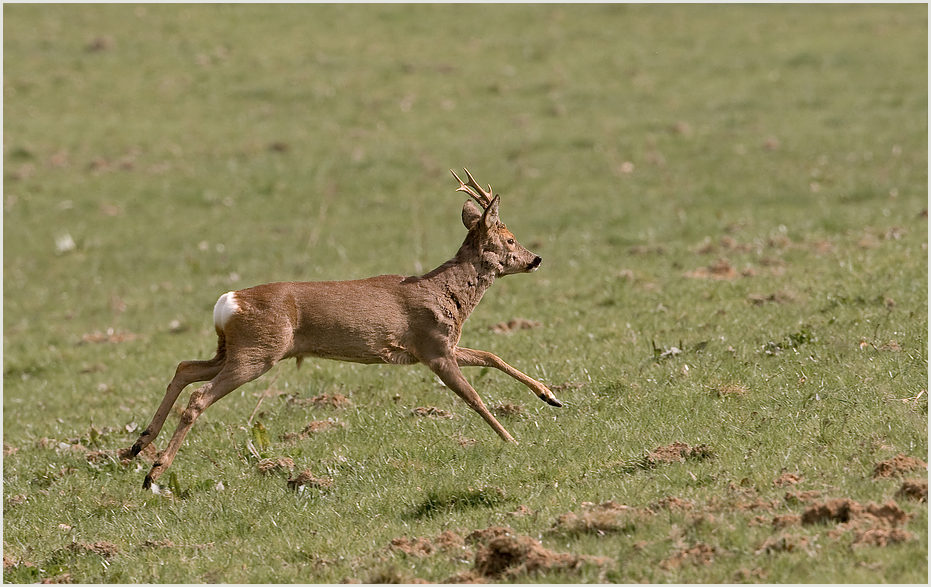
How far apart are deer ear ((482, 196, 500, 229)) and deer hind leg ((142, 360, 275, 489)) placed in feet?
6.21

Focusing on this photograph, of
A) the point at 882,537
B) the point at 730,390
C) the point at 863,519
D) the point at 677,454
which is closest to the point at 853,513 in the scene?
the point at 863,519

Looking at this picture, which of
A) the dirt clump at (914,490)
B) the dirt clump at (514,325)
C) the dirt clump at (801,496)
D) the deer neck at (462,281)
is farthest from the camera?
the dirt clump at (514,325)

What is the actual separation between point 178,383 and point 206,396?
0.50 m

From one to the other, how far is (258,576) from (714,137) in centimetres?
1735

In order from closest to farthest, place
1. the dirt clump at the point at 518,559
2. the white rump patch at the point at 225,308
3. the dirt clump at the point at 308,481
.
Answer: the dirt clump at the point at 518,559 → the dirt clump at the point at 308,481 → the white rump patch at the point at 225,308

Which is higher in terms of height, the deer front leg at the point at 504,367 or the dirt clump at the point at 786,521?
the dirt clump at the point at 786,521

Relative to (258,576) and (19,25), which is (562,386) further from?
(19,25)

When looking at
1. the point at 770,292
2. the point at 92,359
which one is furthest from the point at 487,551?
the point at 92,359

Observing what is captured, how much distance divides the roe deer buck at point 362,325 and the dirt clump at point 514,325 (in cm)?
327

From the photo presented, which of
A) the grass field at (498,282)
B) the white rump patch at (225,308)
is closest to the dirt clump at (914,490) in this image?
the grass field at (498,282)

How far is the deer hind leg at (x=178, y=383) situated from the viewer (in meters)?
8.83

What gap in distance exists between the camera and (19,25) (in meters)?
29.3

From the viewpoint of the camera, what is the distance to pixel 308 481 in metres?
8.28

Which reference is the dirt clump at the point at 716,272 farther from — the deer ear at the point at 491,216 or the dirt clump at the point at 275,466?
the dirt clump at the point at 275,466
